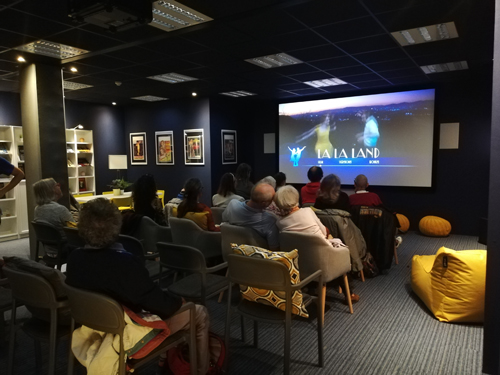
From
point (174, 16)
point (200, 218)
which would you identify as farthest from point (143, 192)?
point (174, 16)

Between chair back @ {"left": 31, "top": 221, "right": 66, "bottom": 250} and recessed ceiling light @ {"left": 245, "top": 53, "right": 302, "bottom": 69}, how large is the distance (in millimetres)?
3577

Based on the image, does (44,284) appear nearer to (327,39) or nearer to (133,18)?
(133,18)

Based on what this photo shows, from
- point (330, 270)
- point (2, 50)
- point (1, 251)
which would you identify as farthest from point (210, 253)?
point (1, 251)

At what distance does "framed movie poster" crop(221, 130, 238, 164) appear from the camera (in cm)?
888

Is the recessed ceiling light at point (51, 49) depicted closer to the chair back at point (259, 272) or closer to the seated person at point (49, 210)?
the seated person at point (49, 210)

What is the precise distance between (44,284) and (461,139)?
23.9 ft

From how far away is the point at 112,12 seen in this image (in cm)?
286

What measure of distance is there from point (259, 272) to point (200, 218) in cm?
158

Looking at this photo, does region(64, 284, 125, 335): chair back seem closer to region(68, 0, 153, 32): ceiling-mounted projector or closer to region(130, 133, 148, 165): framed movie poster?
region(68, 0, 153, 32): ceiling-mounted projector

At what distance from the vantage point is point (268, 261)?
7.30 feet

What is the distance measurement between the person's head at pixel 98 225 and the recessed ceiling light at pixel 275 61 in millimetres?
4015

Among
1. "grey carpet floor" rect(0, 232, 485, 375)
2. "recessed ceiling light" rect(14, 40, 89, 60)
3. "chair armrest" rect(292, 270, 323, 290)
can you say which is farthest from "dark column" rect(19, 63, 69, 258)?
"chair armrest" rect(292, 270, 323, 290)

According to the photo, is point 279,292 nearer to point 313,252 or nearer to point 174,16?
point 313,252

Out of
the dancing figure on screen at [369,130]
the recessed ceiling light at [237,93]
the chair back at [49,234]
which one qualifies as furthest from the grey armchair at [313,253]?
the recessed ceiling light at [237,93]
